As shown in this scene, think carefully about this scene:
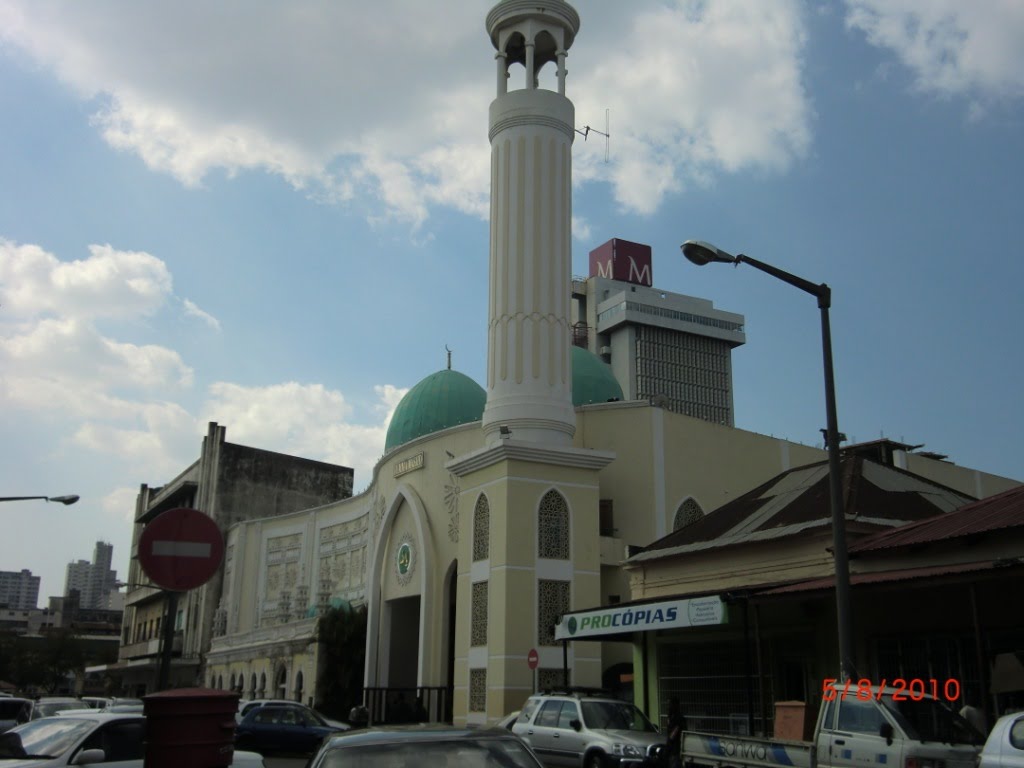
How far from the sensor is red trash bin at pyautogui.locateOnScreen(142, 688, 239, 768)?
756 centimetres

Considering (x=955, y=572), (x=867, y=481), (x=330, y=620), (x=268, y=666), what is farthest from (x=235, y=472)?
(x=955, y=572)

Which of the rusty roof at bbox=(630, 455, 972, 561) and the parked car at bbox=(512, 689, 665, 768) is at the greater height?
the rusty roof at bbox=(630, 455, 972, 561)

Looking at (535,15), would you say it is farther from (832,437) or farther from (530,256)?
(832,437)

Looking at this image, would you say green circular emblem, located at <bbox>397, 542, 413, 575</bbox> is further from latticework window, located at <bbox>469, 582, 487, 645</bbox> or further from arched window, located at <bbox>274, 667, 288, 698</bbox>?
arched window, located at <bbox>274, 667, 288, 698</bbox>

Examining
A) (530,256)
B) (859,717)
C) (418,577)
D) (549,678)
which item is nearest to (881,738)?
(859,717)

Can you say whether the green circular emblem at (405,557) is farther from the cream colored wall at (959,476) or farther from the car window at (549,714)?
the car window at (549,714)

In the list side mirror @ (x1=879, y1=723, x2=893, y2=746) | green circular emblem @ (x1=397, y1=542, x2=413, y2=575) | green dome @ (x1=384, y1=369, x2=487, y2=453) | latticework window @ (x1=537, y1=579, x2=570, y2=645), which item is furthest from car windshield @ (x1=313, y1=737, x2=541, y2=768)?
green dome @ (x1=384, y1=369, x2=487, y2=453)

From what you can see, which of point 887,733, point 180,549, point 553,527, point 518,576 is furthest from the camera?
point 553,527

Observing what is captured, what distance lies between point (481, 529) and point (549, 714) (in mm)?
13095

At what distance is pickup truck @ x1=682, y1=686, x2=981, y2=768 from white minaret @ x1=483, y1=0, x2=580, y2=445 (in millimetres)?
18151

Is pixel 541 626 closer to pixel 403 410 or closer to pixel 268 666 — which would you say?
pixel 403 410

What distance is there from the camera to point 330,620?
39.1 m

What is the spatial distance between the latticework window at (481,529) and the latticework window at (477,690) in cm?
309

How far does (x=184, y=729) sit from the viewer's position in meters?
7.63
